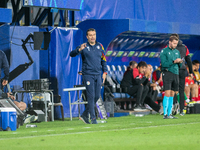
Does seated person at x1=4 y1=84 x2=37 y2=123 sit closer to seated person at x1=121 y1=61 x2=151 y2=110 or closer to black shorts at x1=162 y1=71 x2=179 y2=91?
black shorts at x1=162 y1=71 x2=179 y2=91

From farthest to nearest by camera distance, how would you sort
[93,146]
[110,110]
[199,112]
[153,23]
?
[153,23], [199,112], [110,110], [93,146]

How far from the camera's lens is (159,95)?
16.0 m

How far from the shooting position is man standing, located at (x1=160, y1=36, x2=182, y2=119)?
35.6ft

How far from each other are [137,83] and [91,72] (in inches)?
202

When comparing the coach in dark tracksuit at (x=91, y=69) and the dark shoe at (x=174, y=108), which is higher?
the coach in dark tracksuit at (x=91, y=69)

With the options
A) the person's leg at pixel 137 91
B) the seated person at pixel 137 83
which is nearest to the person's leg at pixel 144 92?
the seated person at pixel 137 83

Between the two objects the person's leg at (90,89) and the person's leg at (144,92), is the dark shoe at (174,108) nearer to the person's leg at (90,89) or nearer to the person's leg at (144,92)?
the person's leg at (144,92)

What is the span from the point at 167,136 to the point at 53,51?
702 centimetres

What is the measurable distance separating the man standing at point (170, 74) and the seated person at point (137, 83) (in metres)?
3.02

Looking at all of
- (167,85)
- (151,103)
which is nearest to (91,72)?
(167,85)

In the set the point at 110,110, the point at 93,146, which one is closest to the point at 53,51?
the point at 110,110

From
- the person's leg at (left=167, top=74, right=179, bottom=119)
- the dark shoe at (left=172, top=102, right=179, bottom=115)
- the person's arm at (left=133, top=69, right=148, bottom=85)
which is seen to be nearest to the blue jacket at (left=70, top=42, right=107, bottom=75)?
the person's leg at (left=167, top=74, right=179, bottom=119)

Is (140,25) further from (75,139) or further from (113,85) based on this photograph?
(75,139)

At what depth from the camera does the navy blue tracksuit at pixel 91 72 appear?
30.1 feet
